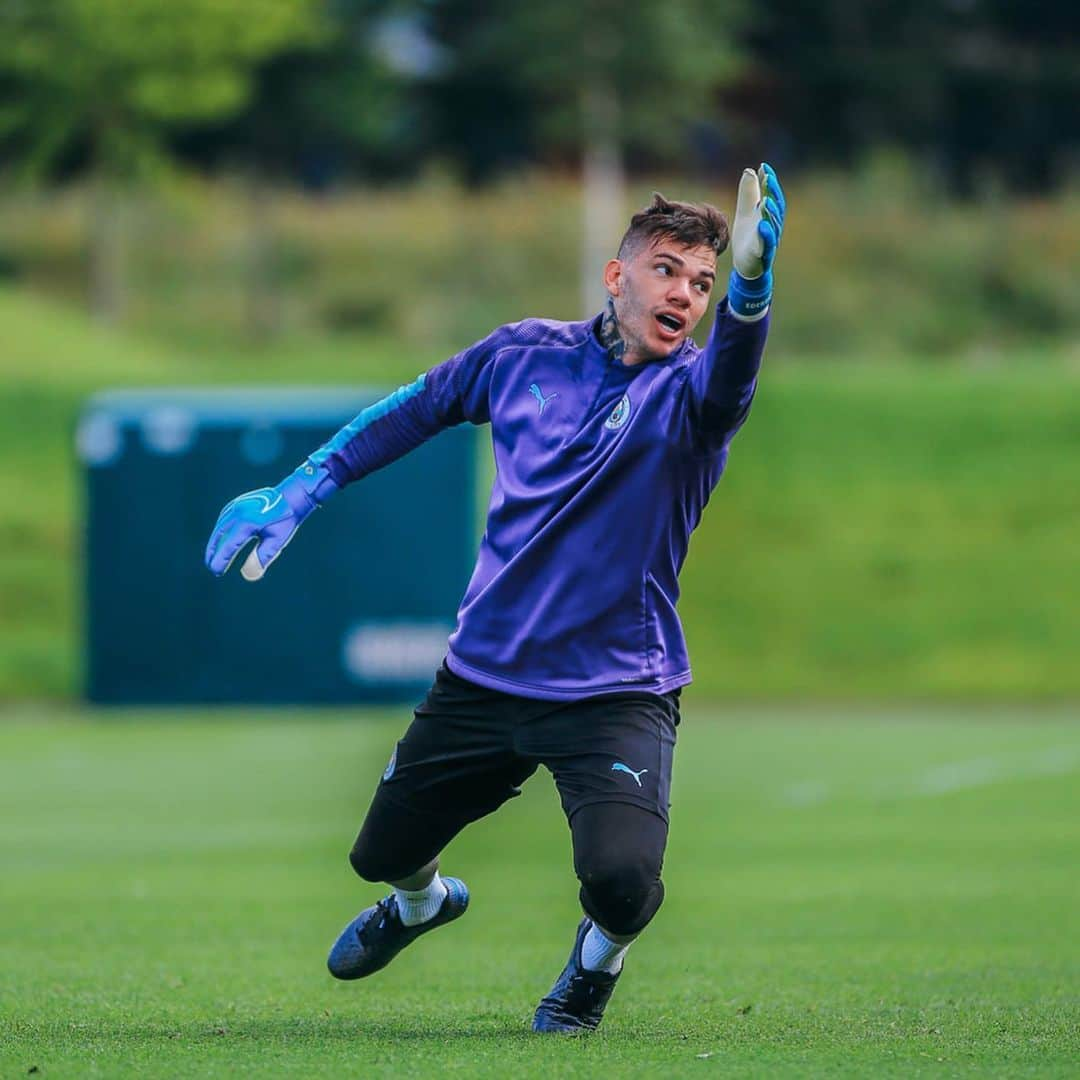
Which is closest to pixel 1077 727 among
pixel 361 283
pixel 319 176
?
pixel 361 283

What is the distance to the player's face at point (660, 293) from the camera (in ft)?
20.2

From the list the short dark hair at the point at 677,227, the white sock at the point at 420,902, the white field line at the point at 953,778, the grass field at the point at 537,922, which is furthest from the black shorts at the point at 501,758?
the white field line at the point at 953,778

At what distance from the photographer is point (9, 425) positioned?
30.2 meters

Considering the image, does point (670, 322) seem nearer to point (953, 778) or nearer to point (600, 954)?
point (600, 954)

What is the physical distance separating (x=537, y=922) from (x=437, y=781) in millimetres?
3126

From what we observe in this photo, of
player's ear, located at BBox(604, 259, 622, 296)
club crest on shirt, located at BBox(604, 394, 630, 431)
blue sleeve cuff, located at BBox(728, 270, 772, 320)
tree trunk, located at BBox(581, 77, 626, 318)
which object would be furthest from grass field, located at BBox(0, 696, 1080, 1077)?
tree trunk, located at BBox(581, 77, 626, 318)

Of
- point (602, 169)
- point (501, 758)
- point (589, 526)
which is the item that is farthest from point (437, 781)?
point (602, 169)

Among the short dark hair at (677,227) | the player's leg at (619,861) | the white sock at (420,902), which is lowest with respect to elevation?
the white sock at (420,902)

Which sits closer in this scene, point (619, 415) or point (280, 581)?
point (619, 415)

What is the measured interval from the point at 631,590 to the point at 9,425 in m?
25.0

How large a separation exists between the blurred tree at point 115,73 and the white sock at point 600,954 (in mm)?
32055

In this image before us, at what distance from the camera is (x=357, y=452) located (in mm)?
6766

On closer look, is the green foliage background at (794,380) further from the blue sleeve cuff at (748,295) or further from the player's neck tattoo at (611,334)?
the blue sleeve cuff at (748,295)

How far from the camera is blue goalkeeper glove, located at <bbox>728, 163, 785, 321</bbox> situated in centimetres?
569
